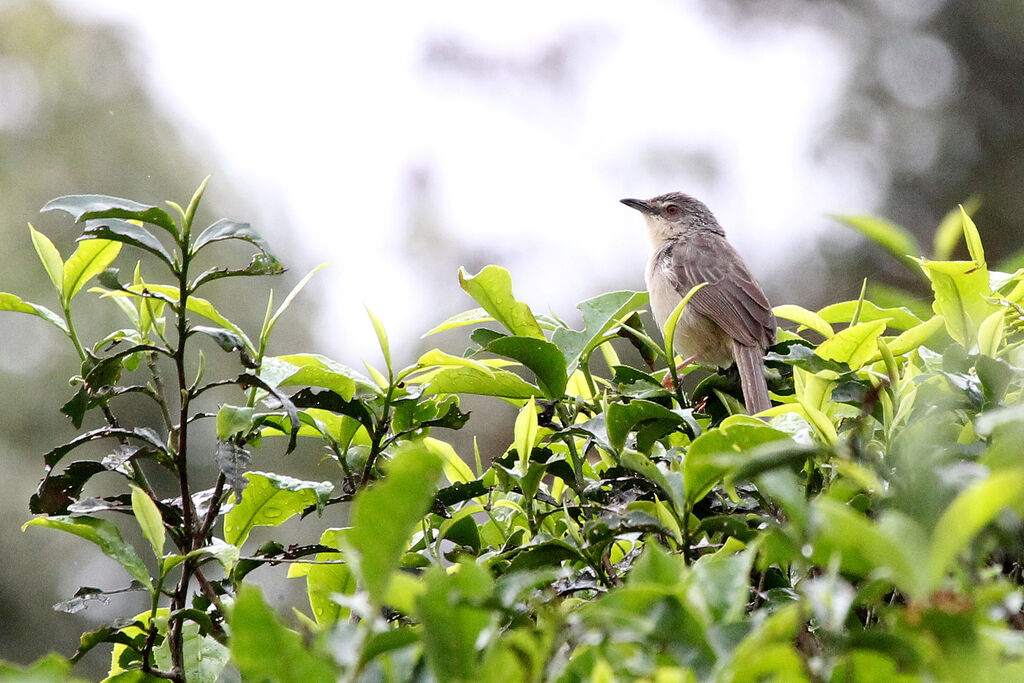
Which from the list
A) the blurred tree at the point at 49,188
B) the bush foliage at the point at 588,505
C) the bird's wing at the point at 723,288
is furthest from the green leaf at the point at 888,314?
the blurred tree at the point at 49,188

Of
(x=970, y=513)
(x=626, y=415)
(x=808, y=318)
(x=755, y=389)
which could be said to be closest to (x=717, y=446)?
(x=626, y=415)

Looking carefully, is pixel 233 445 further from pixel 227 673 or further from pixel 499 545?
pixel 499 545

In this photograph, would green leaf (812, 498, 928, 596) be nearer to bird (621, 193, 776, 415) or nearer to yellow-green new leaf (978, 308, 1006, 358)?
yellow-green new leaf (978, 308, 1006, 358)

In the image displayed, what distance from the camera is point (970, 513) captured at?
85cm

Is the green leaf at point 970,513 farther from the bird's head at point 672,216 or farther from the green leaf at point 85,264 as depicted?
the bird's head at point 672,216

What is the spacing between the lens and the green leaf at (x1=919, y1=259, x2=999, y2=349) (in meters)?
1.71

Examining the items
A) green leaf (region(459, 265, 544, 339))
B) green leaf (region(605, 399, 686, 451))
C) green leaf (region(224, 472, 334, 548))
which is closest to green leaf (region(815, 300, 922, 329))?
green leaf (region(605, 399, 686, 451))

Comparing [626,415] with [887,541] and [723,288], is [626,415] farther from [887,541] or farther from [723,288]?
[723,288]

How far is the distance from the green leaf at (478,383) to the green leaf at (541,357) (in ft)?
0.11

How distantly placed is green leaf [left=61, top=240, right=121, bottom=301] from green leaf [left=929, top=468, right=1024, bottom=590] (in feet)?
5.13

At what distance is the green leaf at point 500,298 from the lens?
191 cm

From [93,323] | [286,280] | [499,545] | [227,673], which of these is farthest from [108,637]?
[286,280]

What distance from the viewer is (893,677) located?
38.1 inches

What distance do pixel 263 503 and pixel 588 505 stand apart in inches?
24.4
